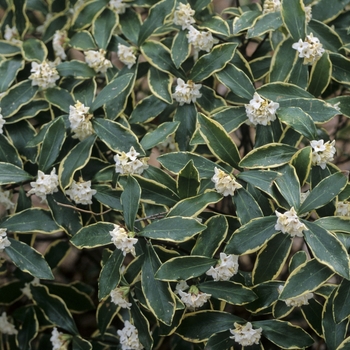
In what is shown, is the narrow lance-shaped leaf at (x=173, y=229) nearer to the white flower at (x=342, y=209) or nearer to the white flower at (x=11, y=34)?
the white flower at (x=342, y=209)

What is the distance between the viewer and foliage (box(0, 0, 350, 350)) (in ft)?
3.80

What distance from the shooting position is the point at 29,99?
1414 millimetres

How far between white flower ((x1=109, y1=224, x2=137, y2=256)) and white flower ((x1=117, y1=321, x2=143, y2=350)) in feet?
0.77

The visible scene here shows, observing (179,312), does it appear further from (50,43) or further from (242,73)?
(50,43)

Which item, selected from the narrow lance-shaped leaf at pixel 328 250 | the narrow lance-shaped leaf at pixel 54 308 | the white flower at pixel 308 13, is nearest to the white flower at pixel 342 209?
the narrow lance-shaped leaf at pixel 328 250

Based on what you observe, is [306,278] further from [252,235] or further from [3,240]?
[3,240]

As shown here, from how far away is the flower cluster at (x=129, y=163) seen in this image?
1245 mm

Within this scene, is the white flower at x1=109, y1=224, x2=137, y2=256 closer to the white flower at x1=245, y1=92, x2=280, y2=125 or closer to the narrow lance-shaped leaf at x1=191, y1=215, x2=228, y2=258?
the narrow lance-shaped leaf at x1=191, y1=215, x2=228, y2=258

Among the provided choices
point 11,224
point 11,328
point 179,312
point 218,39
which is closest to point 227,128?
point 218,39

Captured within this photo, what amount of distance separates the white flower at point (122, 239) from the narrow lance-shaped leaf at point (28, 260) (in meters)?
0.20

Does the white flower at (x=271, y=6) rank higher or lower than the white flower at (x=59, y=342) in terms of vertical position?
higher

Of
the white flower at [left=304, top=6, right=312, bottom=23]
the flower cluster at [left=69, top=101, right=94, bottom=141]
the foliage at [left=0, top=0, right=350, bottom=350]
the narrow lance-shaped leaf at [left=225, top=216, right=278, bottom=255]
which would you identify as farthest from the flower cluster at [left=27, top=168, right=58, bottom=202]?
the white flower at [left=304, top=6, right=312, bottom=23]

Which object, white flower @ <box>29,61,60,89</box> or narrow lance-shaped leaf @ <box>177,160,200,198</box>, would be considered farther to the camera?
white flower @ <box>29,61,60,89</box>

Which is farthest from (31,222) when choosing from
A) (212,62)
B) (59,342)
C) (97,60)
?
(212,62)
